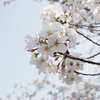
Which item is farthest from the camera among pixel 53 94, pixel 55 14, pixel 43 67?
pixel 53 94

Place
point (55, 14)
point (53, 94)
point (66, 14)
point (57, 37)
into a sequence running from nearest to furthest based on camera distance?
point (57, 37)
point (66, 14)
point (55, 14)
point (53, 94)

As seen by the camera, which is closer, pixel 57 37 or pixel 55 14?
pixel 57 37

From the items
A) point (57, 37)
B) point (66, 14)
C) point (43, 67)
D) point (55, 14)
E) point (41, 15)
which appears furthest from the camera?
point (41, 15)

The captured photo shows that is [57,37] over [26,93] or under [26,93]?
over

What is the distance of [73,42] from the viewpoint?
1.33 meters

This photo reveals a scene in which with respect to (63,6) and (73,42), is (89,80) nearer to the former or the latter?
(63,6)

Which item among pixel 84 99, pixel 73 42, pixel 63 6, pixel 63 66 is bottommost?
pixel 84 99

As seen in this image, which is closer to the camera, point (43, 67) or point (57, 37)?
point (57, 37)

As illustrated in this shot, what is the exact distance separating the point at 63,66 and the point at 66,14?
72cm

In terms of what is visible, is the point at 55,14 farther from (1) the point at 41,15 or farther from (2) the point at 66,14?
(1) the point at 41,15

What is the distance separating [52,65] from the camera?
156 cm

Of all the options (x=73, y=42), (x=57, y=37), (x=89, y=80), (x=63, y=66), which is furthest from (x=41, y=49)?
(x=89, y=80)

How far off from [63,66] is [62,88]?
9886 millimetres

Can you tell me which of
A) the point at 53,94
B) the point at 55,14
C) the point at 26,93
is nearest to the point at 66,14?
the point at 55,14
